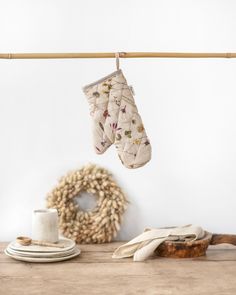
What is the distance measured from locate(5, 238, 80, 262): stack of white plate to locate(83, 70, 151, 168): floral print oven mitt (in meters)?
0.33

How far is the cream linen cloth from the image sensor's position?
5.00 ft

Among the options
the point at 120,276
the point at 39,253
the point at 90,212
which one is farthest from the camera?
the point at 90,212

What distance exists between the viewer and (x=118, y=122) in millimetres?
1443

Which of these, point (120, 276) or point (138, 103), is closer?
point (120, 276)

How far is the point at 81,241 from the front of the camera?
1.75 metres

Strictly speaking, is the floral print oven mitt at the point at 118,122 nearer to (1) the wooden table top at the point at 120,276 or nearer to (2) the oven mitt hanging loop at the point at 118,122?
(2) the oven mitt hanging loop at the point at 118,122

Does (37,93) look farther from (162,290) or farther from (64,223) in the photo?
(162,290)

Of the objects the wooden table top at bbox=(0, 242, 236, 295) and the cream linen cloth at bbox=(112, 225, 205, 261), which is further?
the cream linen cloth at bbox=(112, 225, 205, 261)

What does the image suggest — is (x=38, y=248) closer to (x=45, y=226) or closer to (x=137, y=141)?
(x=45, y=226)

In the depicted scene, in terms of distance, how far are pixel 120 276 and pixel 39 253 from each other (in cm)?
28

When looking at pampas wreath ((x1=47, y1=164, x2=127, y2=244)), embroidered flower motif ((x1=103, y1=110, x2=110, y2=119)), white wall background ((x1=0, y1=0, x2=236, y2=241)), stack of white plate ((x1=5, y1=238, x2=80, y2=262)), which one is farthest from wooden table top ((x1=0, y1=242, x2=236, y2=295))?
embroidered flower motif ((x1=103, y1=110, x2=110, y2=119))

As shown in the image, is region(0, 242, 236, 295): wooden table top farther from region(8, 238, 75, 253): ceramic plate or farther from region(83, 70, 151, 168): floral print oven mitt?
region(83, 70, 151, 168): floral print oven mitt

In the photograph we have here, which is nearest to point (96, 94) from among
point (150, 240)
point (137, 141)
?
point (137, 141)

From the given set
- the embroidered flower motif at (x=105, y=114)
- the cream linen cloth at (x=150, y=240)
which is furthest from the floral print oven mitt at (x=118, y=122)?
the cream linen cloth at (x=150, y=240)
